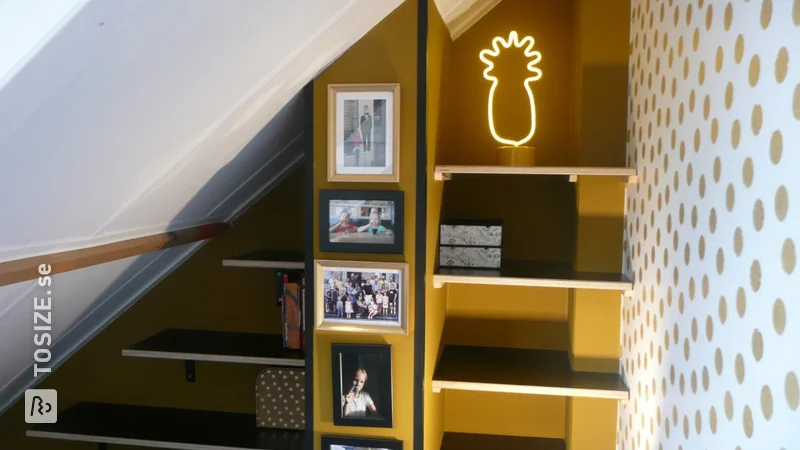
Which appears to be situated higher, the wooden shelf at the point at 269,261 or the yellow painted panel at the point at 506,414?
the wooden shelf at the point at 269,261

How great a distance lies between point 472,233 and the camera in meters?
2.06

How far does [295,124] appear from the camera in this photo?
2080 mm

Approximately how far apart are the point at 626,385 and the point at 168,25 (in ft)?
5.55

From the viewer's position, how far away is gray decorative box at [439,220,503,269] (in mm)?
2062

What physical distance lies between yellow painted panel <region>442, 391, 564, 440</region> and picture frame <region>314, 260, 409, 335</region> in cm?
79

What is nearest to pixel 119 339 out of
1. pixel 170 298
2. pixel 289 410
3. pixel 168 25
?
pixel 170 298

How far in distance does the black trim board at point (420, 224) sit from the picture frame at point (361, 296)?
4 centimetres

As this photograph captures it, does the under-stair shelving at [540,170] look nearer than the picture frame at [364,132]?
No

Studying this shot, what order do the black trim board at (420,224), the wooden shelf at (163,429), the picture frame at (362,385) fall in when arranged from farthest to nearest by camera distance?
1. the wooden shelf at (163,429)
2. the picture frame at (362,385)
3. the black trim board at (420,224)

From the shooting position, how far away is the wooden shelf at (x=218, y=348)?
226 cm

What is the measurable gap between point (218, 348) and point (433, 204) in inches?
40.6

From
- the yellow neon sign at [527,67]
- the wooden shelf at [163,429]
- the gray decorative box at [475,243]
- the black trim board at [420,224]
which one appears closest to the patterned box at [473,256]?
the gray decorative box at [475,243]

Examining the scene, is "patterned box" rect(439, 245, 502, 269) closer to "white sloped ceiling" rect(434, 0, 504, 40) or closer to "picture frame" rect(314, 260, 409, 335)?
"picture frame" rect(314, 260, 409, 335)

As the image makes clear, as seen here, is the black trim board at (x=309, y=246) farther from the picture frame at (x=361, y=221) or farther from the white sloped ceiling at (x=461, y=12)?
the white sloped ceiling at (x=461, y=12)
